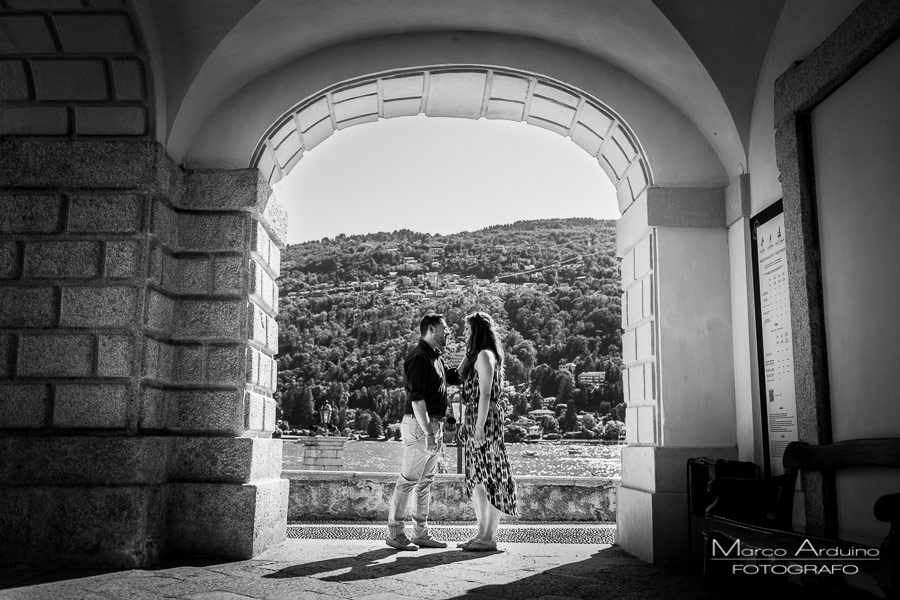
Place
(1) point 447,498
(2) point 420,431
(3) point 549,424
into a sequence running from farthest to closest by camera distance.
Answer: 1. (3) point 549,424
2. (1) point 447,498
3. (2) point 420,431

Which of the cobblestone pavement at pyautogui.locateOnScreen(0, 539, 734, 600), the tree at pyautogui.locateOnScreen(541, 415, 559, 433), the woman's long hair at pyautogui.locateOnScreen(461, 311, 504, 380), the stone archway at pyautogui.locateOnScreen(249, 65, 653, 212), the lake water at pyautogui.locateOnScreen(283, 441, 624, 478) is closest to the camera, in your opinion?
the cobblestone pavement at pyautogui.locateOnScreen(0, 539, 734, 600)

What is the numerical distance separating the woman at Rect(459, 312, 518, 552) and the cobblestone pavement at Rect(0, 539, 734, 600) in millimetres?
275

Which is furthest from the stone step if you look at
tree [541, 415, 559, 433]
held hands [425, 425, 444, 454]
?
tree [541, 415, 559, 433]

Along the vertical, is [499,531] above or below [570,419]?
below

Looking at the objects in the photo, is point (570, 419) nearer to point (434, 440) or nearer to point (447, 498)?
point (447, 498)

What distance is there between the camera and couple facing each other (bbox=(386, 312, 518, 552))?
19.2ft

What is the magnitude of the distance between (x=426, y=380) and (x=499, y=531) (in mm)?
2151

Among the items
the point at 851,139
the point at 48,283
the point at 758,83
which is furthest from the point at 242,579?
the point at 758,83

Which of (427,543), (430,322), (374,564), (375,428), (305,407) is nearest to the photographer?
(374,564)

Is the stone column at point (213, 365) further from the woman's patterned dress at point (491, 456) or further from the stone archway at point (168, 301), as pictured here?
the woman's patterned dress at point (491, 456)

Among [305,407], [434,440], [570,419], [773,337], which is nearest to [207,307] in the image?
[434,440]

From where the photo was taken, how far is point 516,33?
6.43m

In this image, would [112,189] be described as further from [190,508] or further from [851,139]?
[851,139]

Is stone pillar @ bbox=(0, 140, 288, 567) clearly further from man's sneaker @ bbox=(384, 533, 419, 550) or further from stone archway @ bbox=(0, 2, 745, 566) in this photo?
man's sneaker @ bbox=(384, 533, 419, 550)
